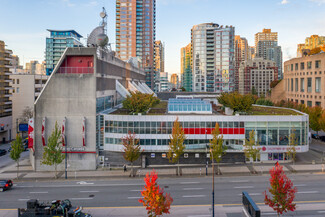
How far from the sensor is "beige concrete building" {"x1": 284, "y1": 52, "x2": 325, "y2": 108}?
289 feet

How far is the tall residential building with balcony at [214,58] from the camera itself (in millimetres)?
152000

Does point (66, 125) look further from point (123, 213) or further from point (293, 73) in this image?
point (293, 73)

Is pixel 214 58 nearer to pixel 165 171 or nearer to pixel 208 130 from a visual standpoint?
pixel 208 130

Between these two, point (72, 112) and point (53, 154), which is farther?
point (72, 112)

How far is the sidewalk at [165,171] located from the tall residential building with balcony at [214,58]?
369 ft

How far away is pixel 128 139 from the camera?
4384 centimetres

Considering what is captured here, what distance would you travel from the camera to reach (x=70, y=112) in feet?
155

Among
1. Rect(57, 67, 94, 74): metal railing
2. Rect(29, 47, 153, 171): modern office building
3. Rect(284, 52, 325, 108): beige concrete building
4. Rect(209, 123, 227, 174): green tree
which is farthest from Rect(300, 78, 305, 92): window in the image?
Rect(57, 67, 94, 74): metal railing

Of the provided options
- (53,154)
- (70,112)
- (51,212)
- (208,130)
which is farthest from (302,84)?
(51,212)

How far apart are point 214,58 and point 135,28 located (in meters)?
46.7

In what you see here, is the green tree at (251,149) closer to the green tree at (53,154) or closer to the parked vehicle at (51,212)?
the parked vehicle at (51,212)

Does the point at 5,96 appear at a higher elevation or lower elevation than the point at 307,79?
lower

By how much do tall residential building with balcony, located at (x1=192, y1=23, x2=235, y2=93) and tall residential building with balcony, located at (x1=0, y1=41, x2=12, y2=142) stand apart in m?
104

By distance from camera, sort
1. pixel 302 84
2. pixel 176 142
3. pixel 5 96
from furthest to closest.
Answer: pixel 302 84
pixel 5 96
pixel 176 142
